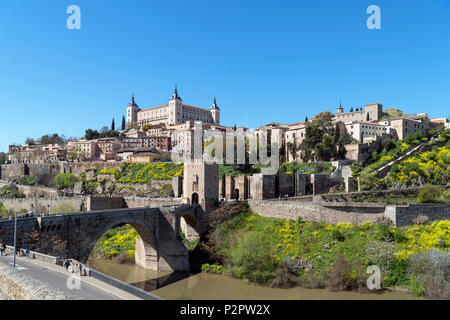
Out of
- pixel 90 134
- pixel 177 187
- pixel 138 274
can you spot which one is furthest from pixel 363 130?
pixel 90 134

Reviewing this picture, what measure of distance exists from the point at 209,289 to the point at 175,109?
92799 millimetres

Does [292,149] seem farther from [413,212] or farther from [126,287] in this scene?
[126,287]

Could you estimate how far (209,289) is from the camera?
79.2 feet

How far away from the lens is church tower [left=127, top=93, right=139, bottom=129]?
128750mm

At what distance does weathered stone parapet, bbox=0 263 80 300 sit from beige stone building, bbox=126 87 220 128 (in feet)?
326

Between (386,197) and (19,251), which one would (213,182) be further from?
(19,251)

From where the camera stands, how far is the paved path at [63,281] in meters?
10.1

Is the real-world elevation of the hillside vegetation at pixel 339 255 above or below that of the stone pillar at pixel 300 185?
below

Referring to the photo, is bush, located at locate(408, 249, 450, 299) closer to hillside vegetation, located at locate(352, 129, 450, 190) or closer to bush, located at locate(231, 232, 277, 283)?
bush, located at locate(231, 232, 277, 283)

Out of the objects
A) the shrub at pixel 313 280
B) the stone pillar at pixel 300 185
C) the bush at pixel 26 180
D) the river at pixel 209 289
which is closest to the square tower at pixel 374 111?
the stone pillar at pixel 300 185

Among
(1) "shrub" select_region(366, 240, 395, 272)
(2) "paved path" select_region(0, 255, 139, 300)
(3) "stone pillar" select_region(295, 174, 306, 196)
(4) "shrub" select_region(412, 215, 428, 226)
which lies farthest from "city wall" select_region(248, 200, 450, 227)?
(2) "paved path" select_region(0, 255, 139, 300)

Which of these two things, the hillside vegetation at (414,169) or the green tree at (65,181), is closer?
the hillside vegetation at (414,169)

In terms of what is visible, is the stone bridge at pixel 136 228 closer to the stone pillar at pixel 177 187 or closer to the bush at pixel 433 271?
the stone pillar at pixel 177 187

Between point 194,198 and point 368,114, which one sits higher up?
point 368,114
